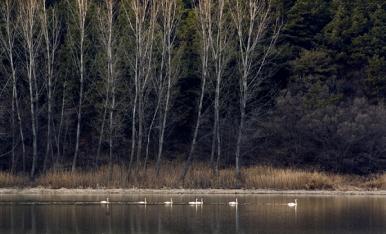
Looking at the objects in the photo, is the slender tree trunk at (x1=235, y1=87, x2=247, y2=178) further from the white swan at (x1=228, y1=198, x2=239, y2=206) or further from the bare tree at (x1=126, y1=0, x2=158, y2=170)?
the white swan at (x1=228, y1=198, x2=239, y2=206)

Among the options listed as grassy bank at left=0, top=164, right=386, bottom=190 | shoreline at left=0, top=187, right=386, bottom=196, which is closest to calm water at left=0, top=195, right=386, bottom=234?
shoreline at left=0, top=187, right=386, bottom=196

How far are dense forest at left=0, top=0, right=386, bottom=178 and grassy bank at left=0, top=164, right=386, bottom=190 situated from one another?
1.27 meters

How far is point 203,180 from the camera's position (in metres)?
54.1

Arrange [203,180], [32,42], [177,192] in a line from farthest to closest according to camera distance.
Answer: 1. [32,42]
2. [203,180]
3. [177,192]

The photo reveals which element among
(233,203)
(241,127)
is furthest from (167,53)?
(233,203)

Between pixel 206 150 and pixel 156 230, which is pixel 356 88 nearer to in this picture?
pixel 206 150

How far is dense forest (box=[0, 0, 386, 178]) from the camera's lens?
187 feet

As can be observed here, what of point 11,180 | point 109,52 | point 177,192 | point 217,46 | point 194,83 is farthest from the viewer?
point 194,83

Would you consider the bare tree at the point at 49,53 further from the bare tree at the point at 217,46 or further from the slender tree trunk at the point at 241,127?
the slender tree trunk at the point at 241,127

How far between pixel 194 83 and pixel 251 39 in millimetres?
4584

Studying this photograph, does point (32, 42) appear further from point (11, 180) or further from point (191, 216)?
point (191, 216)

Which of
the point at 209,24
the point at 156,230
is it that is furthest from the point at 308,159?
the point at 156,230

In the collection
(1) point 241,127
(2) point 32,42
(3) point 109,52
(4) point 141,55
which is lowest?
(1) point 241,127

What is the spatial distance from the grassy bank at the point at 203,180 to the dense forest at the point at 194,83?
1.27 meters
